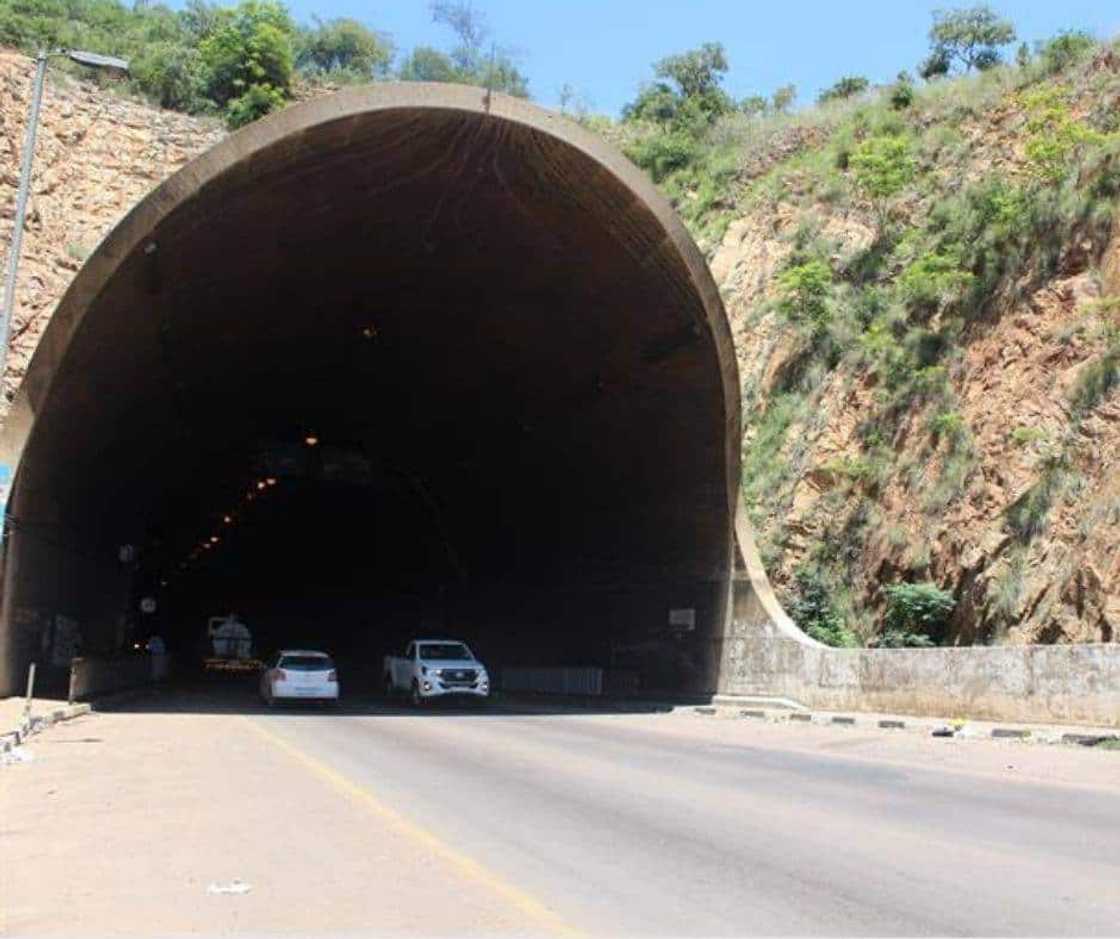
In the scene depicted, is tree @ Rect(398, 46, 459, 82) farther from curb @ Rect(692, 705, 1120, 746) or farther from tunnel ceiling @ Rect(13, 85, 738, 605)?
curb @ Rect(692, 705, 1120, 746)

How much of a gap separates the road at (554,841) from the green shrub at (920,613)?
9.55 meters

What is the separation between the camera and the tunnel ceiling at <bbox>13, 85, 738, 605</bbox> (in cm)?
2370

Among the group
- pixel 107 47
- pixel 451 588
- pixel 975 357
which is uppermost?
pixel 107 47

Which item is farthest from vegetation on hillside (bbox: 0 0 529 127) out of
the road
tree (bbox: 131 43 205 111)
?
the road

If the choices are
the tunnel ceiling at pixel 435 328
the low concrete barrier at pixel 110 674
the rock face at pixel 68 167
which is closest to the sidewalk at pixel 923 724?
the tunnel ceiling at pixel 435 328

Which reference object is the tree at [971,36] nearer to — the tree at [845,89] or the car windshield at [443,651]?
the tree at [845,89]

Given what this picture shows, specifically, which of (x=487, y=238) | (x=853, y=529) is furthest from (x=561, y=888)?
(x=853, y=529)

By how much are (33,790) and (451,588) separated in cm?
3665

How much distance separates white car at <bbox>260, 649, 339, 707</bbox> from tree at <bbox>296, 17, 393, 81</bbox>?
63.8 m

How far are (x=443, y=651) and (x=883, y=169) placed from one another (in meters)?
19.3

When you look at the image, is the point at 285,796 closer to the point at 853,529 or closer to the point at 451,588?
the point at 853,529

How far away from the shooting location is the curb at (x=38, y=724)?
51.9 feet

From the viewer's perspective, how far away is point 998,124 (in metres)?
36.2

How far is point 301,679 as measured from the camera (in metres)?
27.6
